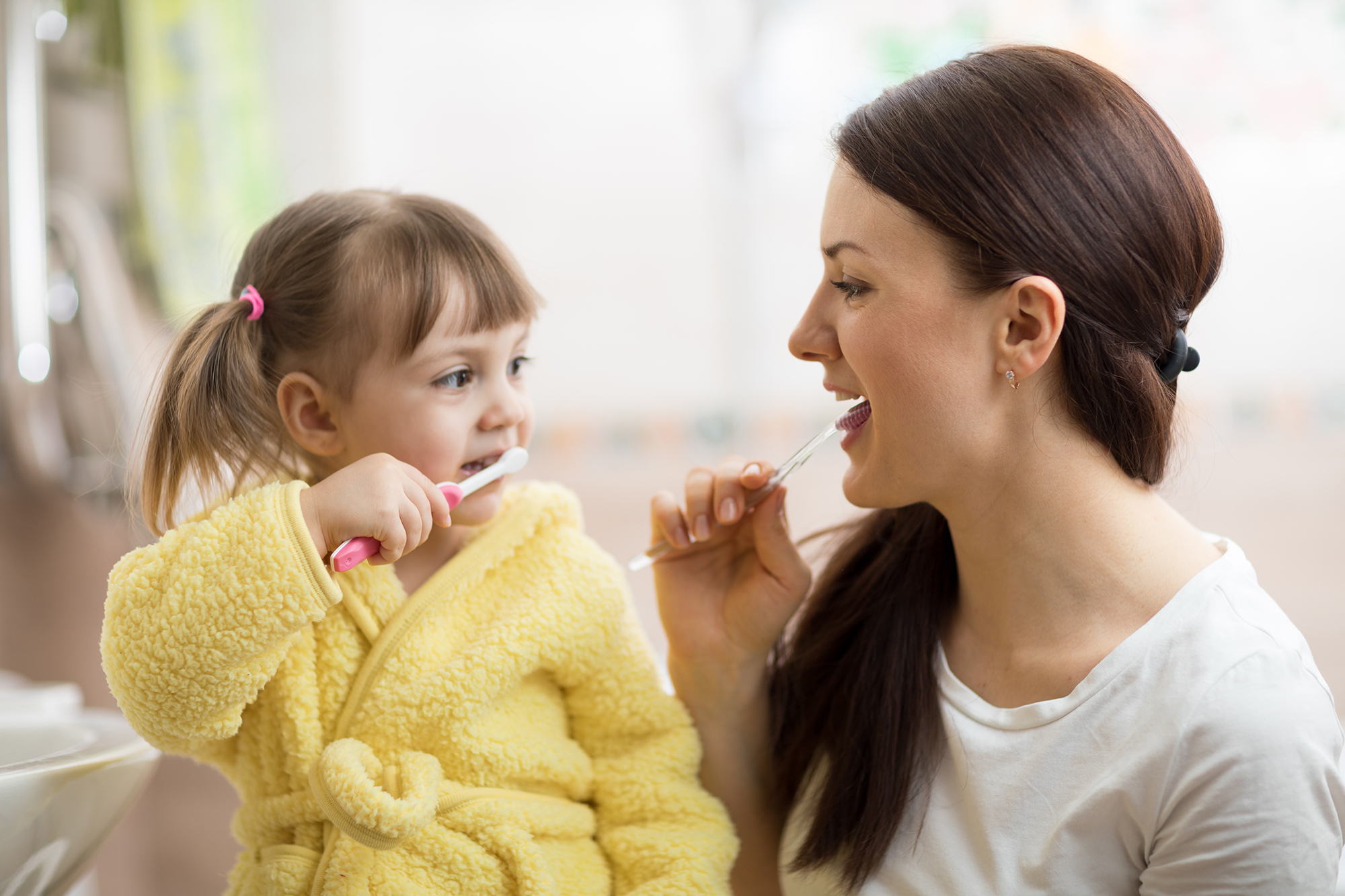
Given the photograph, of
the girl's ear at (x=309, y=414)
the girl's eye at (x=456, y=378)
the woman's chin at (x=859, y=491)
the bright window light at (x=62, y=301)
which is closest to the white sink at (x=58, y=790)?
the girl's ear at (x=309, y=414)

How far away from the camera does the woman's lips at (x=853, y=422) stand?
95cm

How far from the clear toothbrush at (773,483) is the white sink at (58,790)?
509 millimetres

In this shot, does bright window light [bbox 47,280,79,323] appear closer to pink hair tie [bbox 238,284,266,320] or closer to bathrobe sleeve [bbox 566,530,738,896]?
pink hair tie [bbox 238,284,266,320]

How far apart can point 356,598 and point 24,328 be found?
1.04 m

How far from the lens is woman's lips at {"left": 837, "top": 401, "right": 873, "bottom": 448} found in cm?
95

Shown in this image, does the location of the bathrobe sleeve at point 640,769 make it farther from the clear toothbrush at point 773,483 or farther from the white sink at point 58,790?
the white sink at point 58,790

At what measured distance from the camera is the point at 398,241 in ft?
3.03

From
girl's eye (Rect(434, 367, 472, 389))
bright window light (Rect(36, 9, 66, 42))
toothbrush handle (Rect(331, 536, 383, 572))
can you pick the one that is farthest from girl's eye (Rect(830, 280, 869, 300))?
bright window light (Rect(36, 9, 66, 42))

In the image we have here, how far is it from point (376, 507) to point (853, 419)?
0.44 metres

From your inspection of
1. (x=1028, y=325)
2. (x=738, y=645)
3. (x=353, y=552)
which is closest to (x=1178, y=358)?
(x=1028, y=325)

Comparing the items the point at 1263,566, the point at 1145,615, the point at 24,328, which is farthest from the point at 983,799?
the point at 1263,566

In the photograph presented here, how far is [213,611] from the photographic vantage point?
2.49 ft

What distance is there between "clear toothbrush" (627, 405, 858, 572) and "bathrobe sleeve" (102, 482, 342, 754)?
1.12 ft

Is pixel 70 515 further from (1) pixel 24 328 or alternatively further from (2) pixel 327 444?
(2) pixel 327 444
